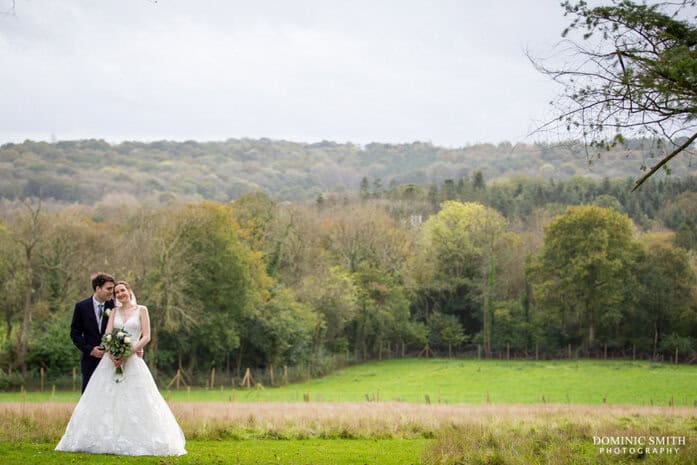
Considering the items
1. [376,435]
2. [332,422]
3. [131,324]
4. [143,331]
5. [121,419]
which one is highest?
[131,324]

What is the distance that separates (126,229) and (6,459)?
46.9 m

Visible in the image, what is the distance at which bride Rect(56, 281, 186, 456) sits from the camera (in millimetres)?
12062

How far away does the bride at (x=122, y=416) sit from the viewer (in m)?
12.1

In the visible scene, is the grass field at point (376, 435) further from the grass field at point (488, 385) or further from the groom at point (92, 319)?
the grass field at point (488, 385)

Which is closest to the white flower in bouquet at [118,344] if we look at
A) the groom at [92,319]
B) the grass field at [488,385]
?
the groom at [92,319]

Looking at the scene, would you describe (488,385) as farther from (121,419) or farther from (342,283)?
(121,419)

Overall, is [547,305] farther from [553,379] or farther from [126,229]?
[126,229]

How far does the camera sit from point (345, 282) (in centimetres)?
6231

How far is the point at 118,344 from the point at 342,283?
162 ft

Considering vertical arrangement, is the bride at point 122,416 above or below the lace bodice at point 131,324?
below

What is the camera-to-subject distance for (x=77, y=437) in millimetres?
12102

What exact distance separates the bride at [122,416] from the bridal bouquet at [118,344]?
0.12 metres

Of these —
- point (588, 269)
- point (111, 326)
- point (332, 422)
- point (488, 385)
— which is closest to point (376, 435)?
point (332, 422)

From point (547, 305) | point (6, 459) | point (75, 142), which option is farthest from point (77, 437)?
point (75, 142)
